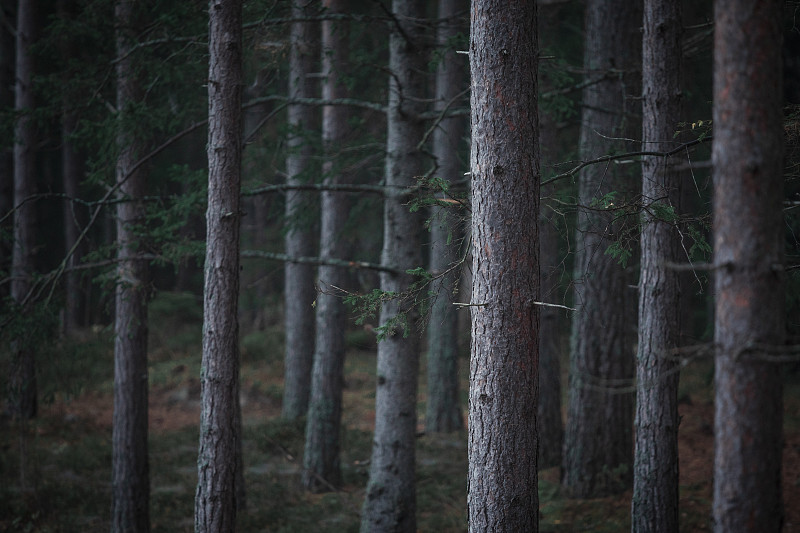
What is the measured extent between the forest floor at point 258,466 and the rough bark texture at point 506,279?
428cm

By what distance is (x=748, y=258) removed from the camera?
328 centimetres

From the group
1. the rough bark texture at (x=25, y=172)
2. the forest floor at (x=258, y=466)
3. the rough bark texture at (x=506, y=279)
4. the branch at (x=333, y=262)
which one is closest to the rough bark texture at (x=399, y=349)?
the branch at (x=333, y=262)

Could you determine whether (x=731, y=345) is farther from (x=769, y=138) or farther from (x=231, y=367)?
(x=231, y=367)

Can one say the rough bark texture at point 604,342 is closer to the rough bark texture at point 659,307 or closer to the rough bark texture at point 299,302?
the rough bark texture at point 659,307

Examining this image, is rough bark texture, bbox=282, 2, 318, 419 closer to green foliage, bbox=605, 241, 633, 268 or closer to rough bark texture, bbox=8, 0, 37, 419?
rough bark texture, bbox=8, 0, 37, 419

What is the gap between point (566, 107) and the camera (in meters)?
8.34

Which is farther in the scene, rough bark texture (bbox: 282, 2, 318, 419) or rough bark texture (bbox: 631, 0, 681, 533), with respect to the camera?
rough bark texture (bbox: 282, 2, 318, 419)

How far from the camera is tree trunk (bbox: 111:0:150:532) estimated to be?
8617mm

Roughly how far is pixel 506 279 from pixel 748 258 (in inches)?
66.6

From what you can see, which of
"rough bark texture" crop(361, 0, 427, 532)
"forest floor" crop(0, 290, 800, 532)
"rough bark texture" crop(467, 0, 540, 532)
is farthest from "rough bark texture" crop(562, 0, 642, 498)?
"rough bark texture" crop(467, 0, 540, 532)

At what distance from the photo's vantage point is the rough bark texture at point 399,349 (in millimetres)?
8250

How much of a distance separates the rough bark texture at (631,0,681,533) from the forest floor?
1997mm

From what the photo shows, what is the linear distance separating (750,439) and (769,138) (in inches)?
60.9

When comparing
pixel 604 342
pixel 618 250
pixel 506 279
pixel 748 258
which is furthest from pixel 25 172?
pixel 748 258
